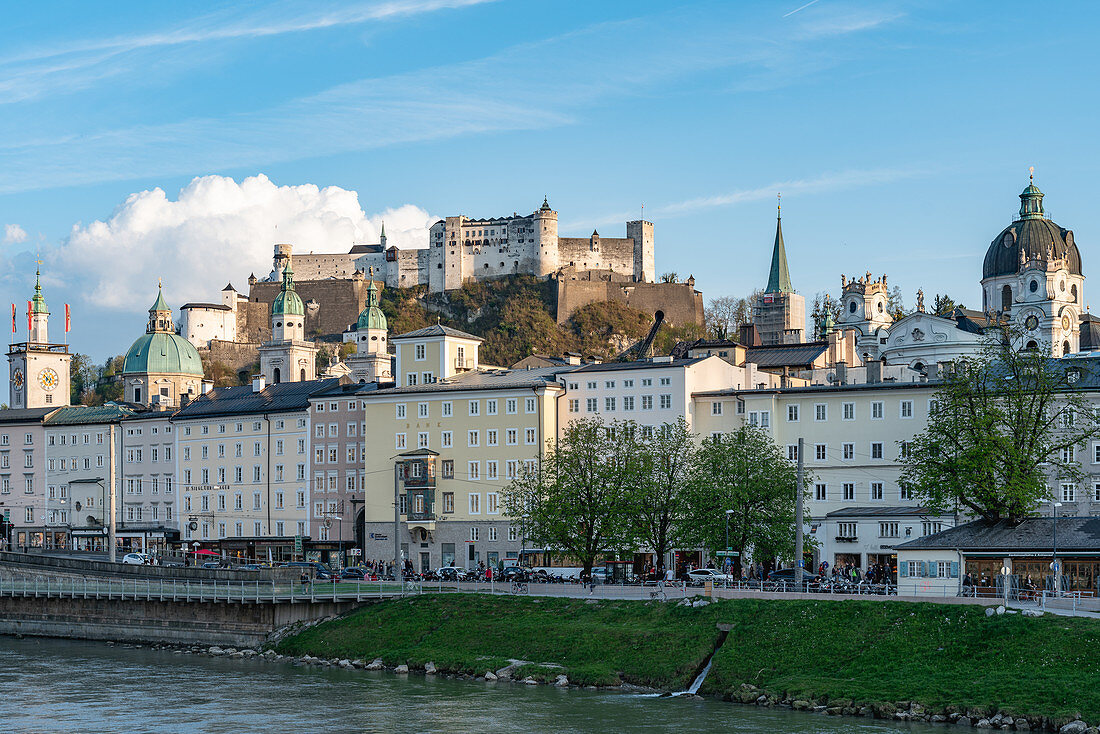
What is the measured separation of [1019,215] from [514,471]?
81954 mm

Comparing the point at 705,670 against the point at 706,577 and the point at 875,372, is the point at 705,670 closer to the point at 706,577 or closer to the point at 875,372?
the point at 706,577

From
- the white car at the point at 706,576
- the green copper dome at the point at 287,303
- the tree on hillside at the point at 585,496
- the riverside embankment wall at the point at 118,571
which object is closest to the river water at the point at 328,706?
the riverside embankment wall at the point at 118,571

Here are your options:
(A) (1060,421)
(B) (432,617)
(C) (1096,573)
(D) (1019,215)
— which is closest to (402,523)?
(B) (432,617)

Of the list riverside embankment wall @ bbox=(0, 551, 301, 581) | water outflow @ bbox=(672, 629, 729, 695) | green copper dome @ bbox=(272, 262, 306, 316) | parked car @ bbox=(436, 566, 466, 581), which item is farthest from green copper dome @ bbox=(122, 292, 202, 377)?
water outflow @ bbox=(672, 629, 729, 695)

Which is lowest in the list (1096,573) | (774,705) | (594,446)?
(774,705)

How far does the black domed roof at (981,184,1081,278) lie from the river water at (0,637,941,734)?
103728 millimetres

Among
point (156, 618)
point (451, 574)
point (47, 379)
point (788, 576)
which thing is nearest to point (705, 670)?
point (788, 576)

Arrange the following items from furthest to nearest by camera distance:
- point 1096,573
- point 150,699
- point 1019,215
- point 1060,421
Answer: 1. point 1019,215
2. point 1060,421
3. point 1096,573
4. point 150,699

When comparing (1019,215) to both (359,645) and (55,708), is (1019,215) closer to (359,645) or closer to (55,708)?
(359,645)

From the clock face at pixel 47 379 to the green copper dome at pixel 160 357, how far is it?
7315 millimetres

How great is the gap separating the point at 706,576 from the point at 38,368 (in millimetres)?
96663

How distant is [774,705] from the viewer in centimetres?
4934

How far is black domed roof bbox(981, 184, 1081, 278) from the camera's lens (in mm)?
145125

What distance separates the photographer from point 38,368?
484 feet
